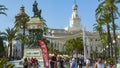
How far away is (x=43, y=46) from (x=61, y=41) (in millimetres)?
158435

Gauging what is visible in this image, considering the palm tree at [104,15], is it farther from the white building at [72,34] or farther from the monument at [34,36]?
the white building at [72,34]

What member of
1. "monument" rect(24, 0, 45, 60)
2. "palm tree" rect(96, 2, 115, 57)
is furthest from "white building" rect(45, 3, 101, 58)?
"monument" rect(24, 0, 45, 60)

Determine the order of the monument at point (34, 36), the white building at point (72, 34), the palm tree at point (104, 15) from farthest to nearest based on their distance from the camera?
1. the white building at point (72, 34)
2. the palm tree at point (104, 15)
3. the monument at point (34, 36)

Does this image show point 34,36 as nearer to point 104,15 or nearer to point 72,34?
point 104,15

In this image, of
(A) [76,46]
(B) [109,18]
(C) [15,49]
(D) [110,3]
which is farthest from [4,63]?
(C) [15,49]

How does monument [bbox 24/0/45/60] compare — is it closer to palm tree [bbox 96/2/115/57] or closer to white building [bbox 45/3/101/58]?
palm tree [bbox 96/2/115/57]

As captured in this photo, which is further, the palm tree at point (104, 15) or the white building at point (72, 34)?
the white building at point (72, 34)

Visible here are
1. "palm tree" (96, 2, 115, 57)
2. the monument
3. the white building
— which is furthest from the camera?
the white building

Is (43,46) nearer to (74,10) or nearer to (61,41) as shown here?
(61,41)

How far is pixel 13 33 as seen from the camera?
94062 mm

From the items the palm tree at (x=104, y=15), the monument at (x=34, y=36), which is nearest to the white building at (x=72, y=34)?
the palm tree at (x=104, y=15)

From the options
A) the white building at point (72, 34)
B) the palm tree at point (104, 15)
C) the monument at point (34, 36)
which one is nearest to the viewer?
the monument at point (34, 36)

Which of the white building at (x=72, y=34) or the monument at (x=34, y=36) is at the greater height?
the white building at (x=72, y=34)

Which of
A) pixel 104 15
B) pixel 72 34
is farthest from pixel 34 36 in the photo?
pixel 72 34
